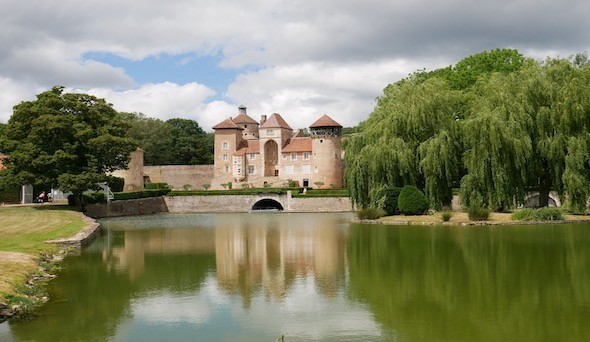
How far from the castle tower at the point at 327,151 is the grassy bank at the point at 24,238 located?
28.2m

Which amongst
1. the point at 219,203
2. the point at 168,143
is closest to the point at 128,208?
the point at 219,203

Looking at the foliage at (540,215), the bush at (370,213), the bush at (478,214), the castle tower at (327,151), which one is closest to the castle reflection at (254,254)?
the bush at (370,213)

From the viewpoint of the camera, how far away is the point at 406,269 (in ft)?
42.2

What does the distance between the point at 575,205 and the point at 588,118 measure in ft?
12.4

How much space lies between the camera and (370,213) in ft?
91.9

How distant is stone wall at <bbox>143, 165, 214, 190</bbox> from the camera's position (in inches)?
2645

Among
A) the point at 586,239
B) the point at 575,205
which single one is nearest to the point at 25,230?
the point at 586,239

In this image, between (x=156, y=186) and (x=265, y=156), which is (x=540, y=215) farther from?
(x=265, y=156)

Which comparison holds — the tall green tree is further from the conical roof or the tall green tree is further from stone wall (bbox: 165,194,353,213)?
the conical roof

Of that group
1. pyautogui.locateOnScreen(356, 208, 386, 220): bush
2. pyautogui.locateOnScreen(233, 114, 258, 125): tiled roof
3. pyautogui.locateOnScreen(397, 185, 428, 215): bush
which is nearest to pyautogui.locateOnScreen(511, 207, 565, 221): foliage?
pyautogui.locateOnScreen(397, 185, 428, 215): bush

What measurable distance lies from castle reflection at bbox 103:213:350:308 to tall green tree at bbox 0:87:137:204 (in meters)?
9.82

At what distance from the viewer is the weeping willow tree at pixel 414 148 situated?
27484mm

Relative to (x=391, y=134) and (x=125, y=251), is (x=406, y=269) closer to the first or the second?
(x=125, y=251)

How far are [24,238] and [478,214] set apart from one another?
16.9 m
